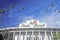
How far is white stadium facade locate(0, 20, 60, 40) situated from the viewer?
61.2 feet

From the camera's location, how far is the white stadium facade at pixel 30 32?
1864cm

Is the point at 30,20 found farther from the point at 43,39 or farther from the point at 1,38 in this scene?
the point at 1,38

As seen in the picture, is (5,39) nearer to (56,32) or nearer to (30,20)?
(30,20)

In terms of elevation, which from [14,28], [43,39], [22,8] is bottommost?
[43,39]

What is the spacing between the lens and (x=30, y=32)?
19188mm

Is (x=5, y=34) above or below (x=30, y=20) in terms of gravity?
below

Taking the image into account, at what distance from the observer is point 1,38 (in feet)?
57.3

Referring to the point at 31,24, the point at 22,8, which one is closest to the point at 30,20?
the point at 31,24

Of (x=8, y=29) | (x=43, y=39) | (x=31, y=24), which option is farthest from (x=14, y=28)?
(x=43, y=39)

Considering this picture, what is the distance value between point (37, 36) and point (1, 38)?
149 inches

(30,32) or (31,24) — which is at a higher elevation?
(31,24)

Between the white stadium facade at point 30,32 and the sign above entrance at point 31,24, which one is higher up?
the sign above entrance at point 31,24

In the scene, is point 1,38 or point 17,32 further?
point 17,32

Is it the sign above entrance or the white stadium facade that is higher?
the sign above entrance
